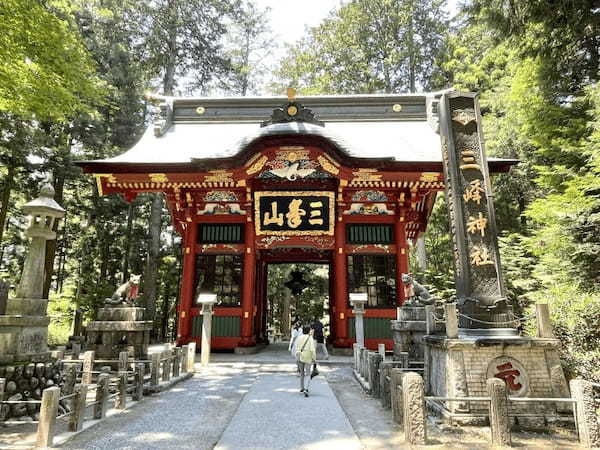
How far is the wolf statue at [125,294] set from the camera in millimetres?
8867

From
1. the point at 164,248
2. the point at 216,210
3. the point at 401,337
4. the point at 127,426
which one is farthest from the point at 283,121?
the point at 164,248

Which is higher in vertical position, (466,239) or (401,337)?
(466,239)

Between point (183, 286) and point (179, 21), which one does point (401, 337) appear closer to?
point (183, 286)

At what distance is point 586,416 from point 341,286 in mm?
8096

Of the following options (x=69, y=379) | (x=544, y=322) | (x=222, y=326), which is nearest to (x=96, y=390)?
(x=69, y=379)

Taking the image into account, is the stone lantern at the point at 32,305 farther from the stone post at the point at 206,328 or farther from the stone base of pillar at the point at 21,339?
the stone post at the point at 206,328

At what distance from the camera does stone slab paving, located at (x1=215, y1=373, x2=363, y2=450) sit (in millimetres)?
4074

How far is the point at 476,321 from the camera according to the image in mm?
5543

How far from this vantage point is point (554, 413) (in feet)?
15.9

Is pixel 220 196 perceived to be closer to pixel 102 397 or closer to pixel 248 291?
pixel 248 291

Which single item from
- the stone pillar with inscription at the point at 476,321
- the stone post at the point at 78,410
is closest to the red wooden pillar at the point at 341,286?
the stone pillar with inscription at the point at 476,321

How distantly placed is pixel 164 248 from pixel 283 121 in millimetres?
14425

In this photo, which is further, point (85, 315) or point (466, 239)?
point (85, 315)

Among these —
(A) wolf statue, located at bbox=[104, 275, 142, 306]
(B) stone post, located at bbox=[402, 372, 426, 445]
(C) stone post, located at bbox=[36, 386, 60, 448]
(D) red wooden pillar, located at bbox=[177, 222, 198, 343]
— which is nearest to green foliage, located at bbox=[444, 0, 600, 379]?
(B) stone post, located at bbox=[402, 372, 426, 445]
